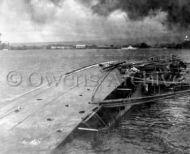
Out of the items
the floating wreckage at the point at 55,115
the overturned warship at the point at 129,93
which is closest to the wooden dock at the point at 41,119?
the floating wreckage at the point at 55,115

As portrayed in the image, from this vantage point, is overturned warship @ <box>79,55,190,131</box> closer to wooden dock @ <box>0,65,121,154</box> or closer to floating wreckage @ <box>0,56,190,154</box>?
floating wreckage @ <box>0,56,190,154</box>

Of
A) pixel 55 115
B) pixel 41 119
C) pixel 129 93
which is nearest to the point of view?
pixel 41 119

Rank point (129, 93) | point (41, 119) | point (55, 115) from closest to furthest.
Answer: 1. point (41, 119)
2. point (55, 115)
3. point (129, 93)

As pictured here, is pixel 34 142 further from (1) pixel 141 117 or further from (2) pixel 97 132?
(1) pixel 141 117

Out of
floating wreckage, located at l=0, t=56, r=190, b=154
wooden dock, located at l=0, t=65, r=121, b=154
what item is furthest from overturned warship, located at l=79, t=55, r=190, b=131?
wooden dock, located at l=0, t=65, r=121, b=154

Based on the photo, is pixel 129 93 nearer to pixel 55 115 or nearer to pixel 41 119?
pixel 55 115

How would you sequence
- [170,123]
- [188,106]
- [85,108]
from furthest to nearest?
[188,106] < [170,123] < [85,108]

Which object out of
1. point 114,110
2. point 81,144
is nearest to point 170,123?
point 114,110

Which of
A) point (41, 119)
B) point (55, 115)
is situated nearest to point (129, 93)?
point (55, 115)
